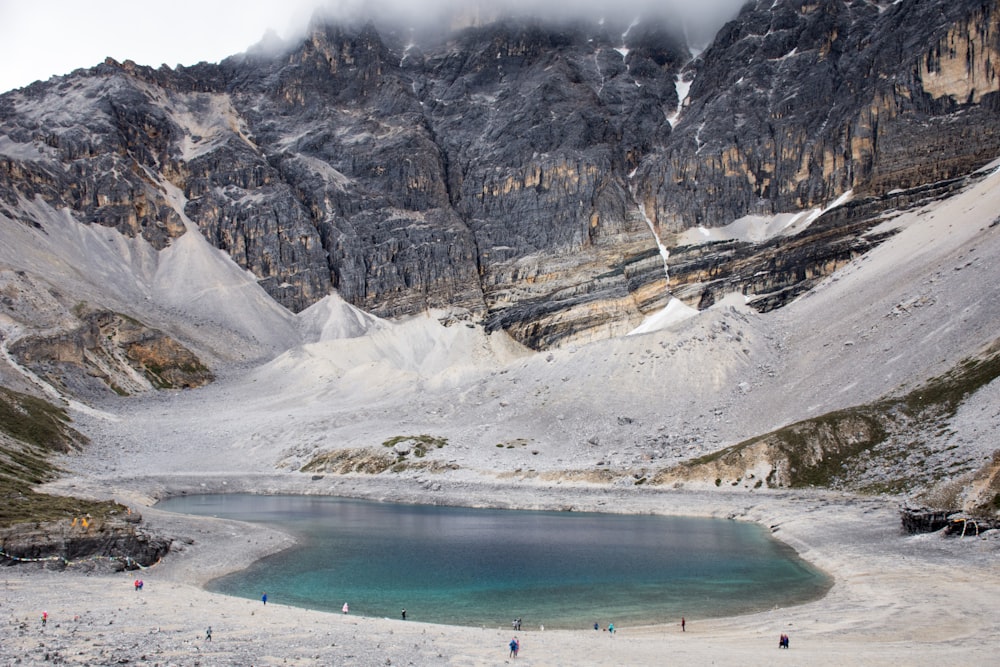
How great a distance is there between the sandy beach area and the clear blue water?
1928 millimetres

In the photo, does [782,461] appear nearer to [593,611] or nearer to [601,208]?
Answer: [593,611]

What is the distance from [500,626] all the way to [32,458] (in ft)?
204

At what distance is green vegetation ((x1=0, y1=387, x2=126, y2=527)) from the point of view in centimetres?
4459

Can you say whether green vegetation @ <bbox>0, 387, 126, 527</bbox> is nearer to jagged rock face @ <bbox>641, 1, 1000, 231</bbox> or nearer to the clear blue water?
the clear blue water

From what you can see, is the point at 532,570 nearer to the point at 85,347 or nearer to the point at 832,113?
the point at 85,347

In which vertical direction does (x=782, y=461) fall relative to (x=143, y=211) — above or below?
below

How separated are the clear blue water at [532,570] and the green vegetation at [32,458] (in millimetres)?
12219

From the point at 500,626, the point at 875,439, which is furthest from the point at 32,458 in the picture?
the point at 875,439

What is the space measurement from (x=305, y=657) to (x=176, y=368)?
127748 millimetres

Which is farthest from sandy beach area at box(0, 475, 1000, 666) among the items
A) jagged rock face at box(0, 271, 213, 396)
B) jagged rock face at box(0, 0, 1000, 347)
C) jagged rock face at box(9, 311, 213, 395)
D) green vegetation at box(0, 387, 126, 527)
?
jagged rock face at box(0, 0, 1000, 347)

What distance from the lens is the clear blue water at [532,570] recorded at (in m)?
35.4

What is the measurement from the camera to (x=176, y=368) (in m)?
140

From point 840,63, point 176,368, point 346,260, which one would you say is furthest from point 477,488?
point 840,63

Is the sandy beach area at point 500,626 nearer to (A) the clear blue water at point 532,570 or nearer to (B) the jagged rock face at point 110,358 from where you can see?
(A) the clear blue water at point 532,570
